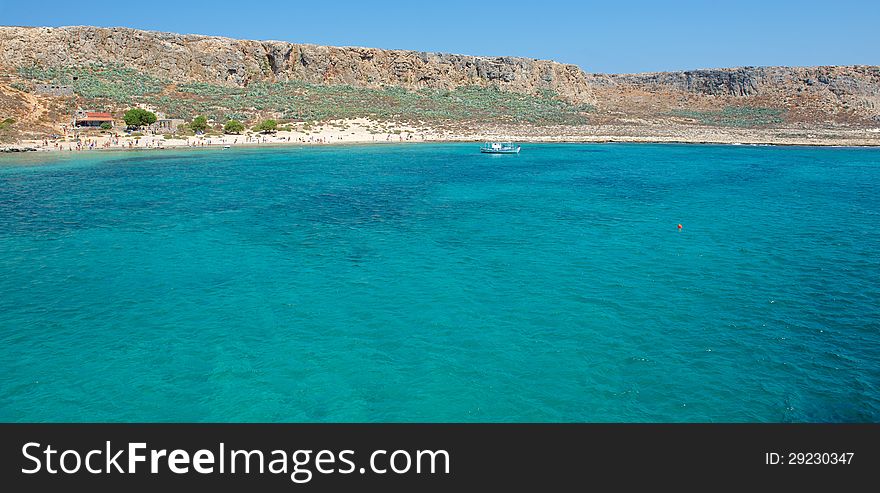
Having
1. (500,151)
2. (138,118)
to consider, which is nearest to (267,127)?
(138,118)

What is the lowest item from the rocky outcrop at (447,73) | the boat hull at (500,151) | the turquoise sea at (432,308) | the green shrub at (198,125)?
the turquoise sea at (432,308)

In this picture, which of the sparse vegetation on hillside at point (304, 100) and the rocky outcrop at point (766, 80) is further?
the rocky outcrop at point (766, 80)

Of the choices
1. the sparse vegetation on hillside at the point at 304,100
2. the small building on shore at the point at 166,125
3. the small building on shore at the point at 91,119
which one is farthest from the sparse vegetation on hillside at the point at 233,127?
the small building on shore at the point at 91,119

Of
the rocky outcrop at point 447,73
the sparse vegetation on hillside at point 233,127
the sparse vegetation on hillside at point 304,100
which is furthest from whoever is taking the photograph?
the rocky outcrop at point 447,73

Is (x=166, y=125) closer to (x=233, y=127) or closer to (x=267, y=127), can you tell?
(x=233, y=127)

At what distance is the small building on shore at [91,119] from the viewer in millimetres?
58750

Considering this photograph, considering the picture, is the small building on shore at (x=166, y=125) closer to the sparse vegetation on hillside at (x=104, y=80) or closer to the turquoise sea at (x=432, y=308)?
the sparse vegetation on hillside at (x=104, y=80)

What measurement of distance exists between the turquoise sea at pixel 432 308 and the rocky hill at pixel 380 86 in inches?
1767

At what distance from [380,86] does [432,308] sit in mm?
86018

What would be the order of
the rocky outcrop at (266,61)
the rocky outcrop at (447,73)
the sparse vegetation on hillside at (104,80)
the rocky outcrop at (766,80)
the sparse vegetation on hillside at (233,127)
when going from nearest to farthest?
the sparse vegetation on hillside at (233,127), the sparse vegetation on hillside at (104,80), the rocky outcrop at (266,61), the rocky outcrop at (447,73), the rocky outcrop at (766,80)

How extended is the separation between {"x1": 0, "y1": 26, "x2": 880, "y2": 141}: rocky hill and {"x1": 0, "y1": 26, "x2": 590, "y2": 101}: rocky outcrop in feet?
0.57
